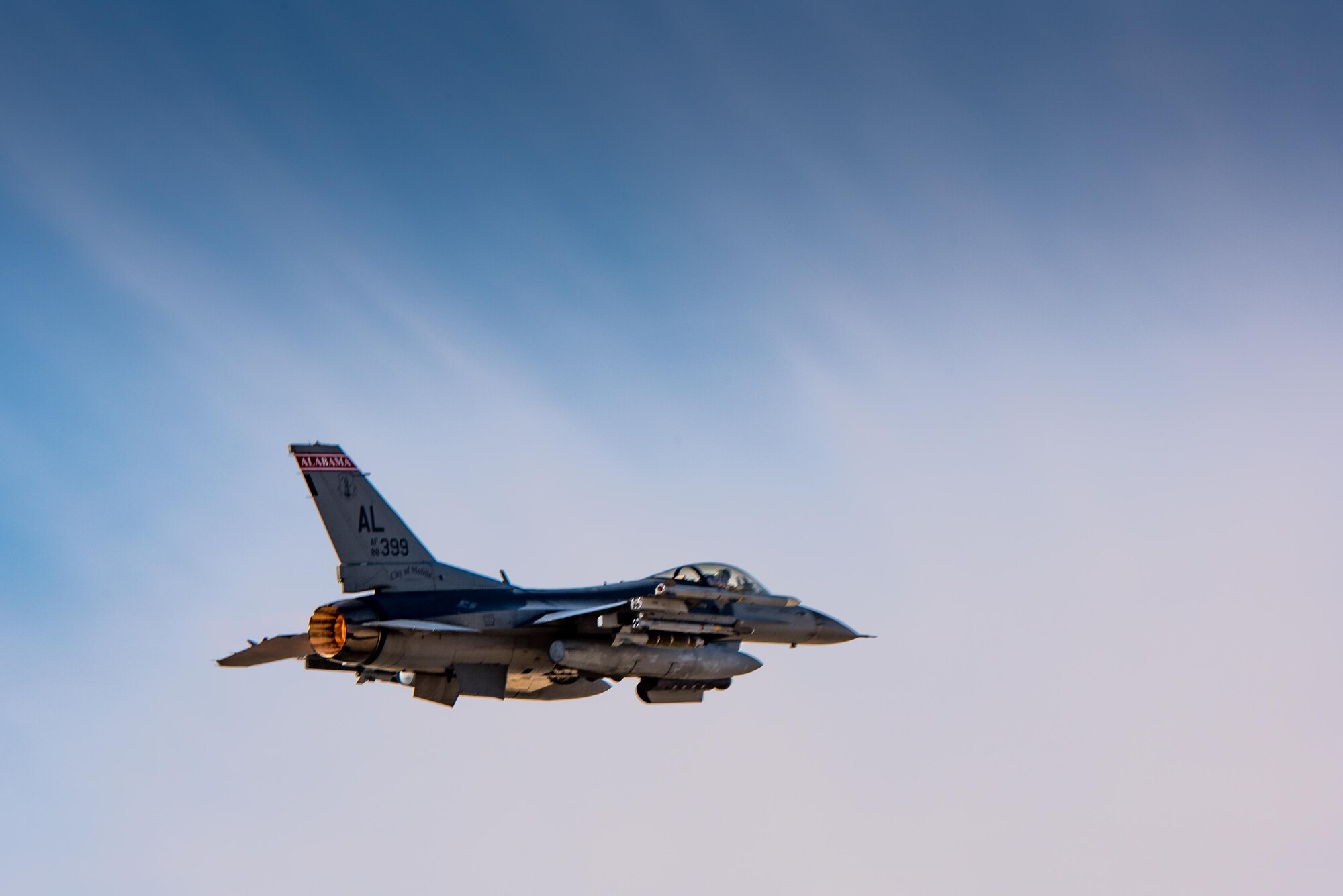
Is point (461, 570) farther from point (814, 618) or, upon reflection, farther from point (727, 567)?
point (814, 618)

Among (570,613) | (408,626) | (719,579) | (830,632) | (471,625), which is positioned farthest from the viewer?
(830,632)

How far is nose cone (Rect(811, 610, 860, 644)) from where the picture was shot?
3350 centimetres

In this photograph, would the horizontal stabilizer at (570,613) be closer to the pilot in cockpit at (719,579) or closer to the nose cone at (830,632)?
the pilot in cockpit at (719,579)

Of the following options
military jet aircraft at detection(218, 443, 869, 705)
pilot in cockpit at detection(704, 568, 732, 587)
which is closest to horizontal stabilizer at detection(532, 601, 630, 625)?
military jet aircraft at detection(218, 443, 869, 705)

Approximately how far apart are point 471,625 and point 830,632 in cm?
884

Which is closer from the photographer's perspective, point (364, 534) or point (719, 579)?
point (364, 534)

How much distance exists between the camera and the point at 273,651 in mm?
28375

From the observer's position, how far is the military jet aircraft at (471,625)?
27688 millimetres

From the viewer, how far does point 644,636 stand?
96.1ft

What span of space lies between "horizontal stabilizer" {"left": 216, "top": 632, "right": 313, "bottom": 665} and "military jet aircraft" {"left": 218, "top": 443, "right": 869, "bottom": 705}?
0.03 m

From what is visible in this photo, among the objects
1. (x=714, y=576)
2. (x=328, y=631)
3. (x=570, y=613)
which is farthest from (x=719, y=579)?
(x=328, y=631)

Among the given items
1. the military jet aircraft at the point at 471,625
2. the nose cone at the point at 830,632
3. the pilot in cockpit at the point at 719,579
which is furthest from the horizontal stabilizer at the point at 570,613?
the nose cone at the point at 830,632

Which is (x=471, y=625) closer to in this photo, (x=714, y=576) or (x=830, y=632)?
(x=714, y=576)

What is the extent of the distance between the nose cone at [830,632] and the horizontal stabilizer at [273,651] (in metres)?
10.9
